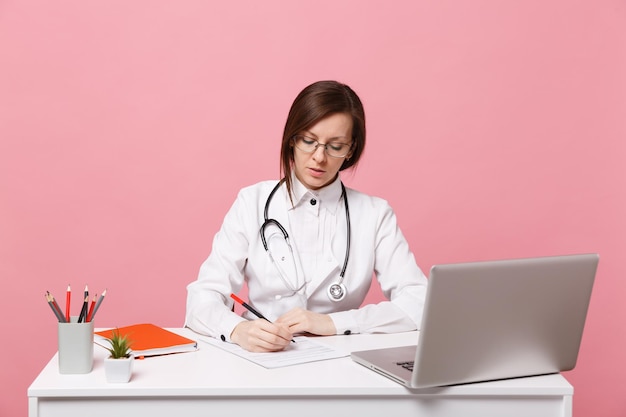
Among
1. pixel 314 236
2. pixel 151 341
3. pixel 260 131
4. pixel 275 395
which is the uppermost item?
pixel 260 131

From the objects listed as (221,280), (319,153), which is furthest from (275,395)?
(319,153)

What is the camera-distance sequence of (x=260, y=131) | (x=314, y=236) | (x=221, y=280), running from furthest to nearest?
(x=260, y=131) < (x=314, y=236) < (x=221, y=280)

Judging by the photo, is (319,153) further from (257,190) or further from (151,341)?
(151,341)

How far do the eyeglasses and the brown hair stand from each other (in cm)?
3

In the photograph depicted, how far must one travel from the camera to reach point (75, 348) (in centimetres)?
163

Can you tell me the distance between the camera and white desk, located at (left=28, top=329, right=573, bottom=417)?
155 cm

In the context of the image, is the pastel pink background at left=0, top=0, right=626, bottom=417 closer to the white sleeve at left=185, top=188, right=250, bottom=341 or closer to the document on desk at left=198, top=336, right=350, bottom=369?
the white sleeve at left=185, top=188, right=250, bottom=341

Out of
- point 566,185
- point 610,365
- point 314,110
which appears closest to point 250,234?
point 314,110

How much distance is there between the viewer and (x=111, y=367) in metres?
1.57

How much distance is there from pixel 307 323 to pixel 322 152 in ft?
1.87

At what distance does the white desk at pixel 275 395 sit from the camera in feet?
5.09

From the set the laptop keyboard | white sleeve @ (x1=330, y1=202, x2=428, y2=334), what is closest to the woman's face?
white sleeve @ (x1=330, y1=202, x2=428, y2=334)

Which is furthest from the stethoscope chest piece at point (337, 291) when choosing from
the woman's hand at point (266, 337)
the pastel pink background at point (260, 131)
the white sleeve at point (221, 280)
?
the pastel pink background at point (260, 131)

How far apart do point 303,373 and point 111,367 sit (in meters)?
0.40
